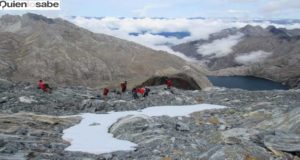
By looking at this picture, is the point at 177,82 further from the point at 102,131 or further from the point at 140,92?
the point at 102,131

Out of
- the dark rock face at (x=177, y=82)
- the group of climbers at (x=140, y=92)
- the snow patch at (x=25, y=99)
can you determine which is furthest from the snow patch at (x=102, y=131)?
the dark rock face at (x=177, y=82)

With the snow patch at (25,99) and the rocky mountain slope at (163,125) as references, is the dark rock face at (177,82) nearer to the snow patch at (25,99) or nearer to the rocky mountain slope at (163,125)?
the rocky mountain slope at (163,125)

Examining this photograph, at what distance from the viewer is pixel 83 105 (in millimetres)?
43438

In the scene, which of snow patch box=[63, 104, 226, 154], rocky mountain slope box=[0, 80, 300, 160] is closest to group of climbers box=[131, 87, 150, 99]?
rocky mountain slope box=[0, 80, 300, 160]

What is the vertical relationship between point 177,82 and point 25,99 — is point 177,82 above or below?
above

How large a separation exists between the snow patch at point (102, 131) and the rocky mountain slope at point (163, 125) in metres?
0.75

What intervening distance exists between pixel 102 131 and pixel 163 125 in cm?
473

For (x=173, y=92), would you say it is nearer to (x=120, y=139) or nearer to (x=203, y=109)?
(x=203, y=109)

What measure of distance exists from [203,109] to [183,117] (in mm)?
4351

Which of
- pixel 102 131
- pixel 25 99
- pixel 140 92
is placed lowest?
pixel 102 131

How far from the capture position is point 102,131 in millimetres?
34219

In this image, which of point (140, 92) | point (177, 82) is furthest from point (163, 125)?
point (177, 82)

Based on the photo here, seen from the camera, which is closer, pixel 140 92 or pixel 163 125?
pixel 163 125

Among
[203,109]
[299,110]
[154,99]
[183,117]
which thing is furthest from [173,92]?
[299,110]
